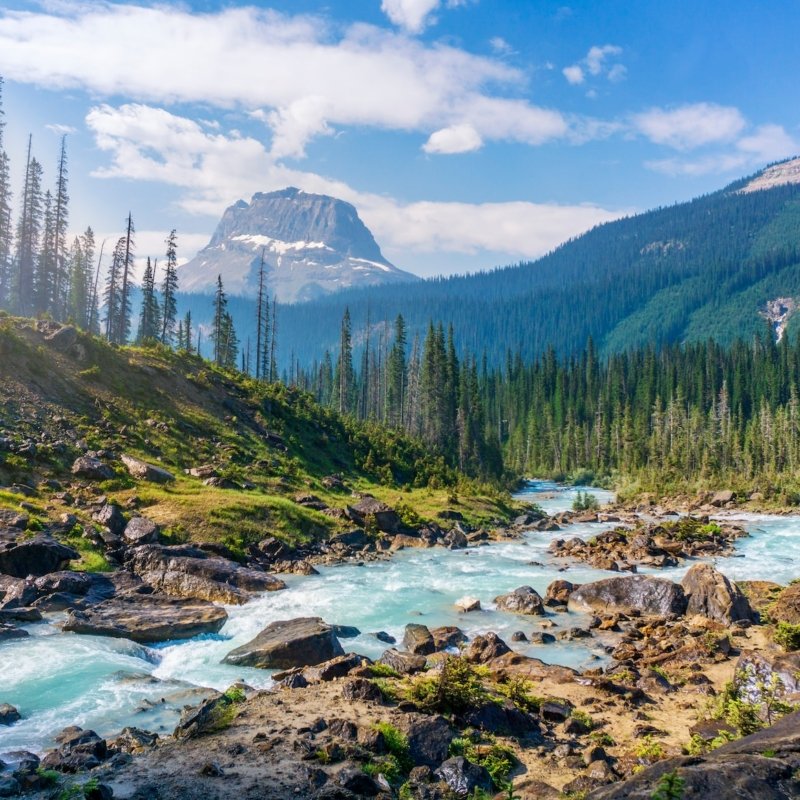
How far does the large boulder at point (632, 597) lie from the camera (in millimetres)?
27172

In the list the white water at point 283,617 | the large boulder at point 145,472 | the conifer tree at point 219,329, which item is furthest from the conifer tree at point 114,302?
the white water at point 283,617

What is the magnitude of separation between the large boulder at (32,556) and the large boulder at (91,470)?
1025cm

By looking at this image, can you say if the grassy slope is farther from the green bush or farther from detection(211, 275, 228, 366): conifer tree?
the green bush

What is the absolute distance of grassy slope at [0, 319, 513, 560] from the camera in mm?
37312

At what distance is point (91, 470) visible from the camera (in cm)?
3819

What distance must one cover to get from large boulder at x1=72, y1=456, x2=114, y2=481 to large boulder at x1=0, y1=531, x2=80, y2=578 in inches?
404

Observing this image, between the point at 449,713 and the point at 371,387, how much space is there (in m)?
122

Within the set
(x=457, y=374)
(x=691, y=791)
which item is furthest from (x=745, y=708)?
(x=457, y=374)

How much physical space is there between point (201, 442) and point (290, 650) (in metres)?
32.9

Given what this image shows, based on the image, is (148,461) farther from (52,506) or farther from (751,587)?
(751,587)

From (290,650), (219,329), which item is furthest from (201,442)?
(219,329)

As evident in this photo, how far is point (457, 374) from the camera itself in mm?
95812

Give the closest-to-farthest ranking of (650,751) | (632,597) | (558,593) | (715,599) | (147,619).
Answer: (650,751)
(147,619)
(715,599)
(632,597)
(558,593)

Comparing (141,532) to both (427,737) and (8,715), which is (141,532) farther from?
(427,737)
